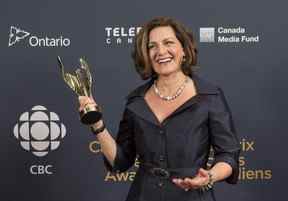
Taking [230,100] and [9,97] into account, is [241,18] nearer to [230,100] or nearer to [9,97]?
[230,100]

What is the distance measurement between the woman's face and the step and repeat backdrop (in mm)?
812

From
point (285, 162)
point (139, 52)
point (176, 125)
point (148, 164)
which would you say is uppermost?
point (139, 52)

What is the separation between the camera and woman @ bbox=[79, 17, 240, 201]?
143cm

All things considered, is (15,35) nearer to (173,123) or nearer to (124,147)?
(124,147)

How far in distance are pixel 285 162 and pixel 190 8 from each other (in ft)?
2.68

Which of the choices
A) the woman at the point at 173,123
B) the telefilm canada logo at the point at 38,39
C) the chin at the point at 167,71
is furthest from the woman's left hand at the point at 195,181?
the telefilm canada logo at the point at 38,39

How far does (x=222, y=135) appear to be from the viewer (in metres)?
1.44

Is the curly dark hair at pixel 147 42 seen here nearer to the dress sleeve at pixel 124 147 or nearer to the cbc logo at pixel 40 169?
the dress sleeve at pixel 124 147

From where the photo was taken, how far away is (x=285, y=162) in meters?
2.31

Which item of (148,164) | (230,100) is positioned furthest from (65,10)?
(148,164)

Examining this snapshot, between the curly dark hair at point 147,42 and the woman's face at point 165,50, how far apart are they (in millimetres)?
13

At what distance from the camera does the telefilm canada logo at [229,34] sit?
7.38 ft

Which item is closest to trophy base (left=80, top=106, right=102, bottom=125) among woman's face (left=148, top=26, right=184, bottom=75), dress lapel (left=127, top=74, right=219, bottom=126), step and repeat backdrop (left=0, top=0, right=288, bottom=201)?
dress lapel (left=127, top=74, right=219, bottom=126)

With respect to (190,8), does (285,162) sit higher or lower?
lower
